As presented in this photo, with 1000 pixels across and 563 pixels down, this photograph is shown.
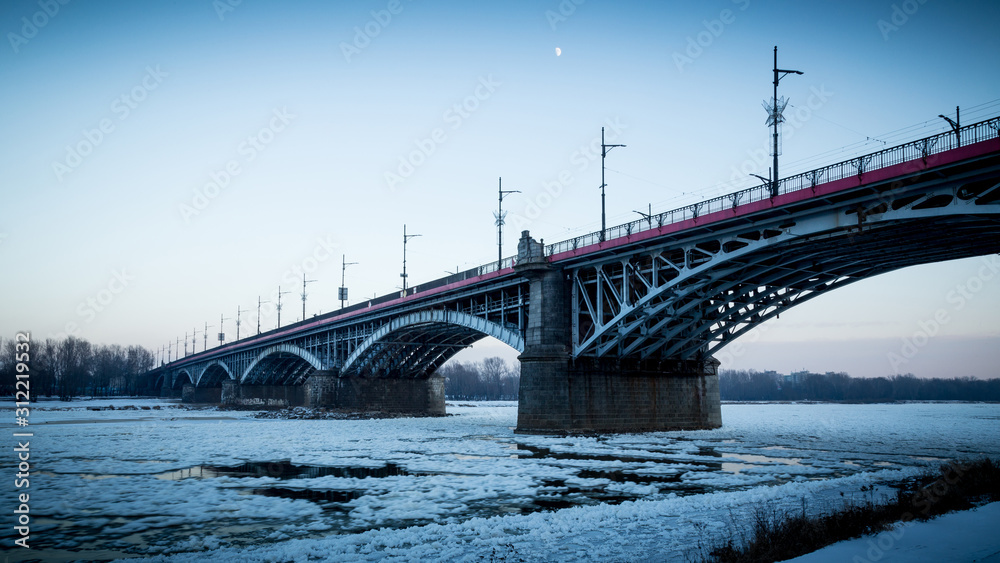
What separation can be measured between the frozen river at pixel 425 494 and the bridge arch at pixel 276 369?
6635 centimetres

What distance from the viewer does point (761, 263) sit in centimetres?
3219

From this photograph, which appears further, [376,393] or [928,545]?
[376,393]

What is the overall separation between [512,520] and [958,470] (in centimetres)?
1217

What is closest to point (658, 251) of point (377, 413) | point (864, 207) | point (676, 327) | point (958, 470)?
point (676, 327)

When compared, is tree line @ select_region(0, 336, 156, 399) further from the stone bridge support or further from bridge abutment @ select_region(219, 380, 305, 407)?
the stone bridge support

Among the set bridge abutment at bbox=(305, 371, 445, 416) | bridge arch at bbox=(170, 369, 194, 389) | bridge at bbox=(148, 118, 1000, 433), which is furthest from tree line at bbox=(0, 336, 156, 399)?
bridge at bbox=(148, 118, 1000, 433)

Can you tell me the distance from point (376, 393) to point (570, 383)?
39.5 meters


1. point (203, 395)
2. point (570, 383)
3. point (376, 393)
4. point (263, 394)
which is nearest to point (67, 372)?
point (203, 395)

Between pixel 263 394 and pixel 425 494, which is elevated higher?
pixel 425 494

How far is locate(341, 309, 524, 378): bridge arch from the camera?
171 feet

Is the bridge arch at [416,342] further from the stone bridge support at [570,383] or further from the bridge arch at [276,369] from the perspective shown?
the bridge arch at [276,369]

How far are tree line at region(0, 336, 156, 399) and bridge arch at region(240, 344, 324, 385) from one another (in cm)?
3050

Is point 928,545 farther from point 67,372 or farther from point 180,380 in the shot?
point 180,380

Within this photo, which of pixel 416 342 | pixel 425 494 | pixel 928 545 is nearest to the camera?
pixel 928 545
